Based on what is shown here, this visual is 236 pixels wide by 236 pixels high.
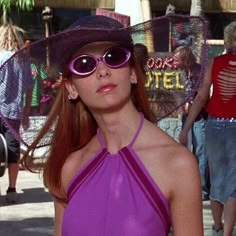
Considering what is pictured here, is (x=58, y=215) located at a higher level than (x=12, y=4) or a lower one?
higher

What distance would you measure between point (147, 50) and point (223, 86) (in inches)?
125

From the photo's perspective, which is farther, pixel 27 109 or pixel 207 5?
pixel 207 5

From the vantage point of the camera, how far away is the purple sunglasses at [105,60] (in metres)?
2.54

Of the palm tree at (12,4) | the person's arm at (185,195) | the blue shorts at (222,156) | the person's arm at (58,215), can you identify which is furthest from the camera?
the palm tree at (12,4)

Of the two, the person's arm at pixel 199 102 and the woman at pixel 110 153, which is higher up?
the woman at pixel 110 153

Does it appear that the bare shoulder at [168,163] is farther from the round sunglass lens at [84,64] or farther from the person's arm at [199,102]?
the person's arm at [199,102]

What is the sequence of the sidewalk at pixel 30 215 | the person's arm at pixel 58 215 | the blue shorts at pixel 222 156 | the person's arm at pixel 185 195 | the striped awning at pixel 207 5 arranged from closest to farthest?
1. the person's arm at pixel 185 195
2. the person's arm at pixel 58 215
3. the blue shorts at pixel 222 156
4. the sidewalk at pixel 30 215
5. the striped awning at pixel 207 5

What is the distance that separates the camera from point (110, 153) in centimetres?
256

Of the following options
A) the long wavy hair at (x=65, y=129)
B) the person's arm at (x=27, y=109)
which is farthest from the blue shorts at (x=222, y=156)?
the long wavy hair at (x=65, y=129)

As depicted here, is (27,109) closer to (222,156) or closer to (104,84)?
(104,84)

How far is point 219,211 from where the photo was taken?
644cm

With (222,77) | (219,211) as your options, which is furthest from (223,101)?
(219,211)

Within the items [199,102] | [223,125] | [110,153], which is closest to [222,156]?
[223,125]

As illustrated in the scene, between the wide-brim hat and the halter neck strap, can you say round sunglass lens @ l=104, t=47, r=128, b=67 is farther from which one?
the halter neck strap
